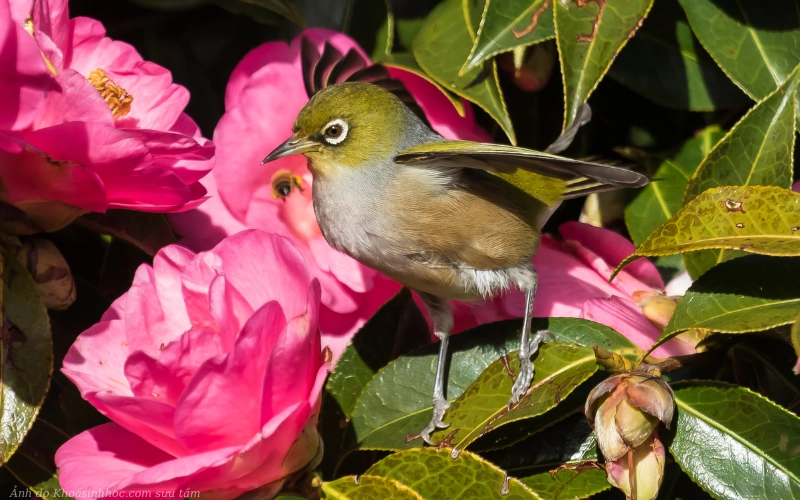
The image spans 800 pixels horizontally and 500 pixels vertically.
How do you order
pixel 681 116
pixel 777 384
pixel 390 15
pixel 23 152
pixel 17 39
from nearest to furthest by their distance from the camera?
1. pixel 17 39
2. pixel 23 152
3. pixel 777 384
4. pixel 390 15
5. pixel 681 116

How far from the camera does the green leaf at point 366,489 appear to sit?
3.62ft

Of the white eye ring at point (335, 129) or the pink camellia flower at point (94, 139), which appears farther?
the white eye ring at point (335, 129)

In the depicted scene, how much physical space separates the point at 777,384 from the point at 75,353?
1001 mm

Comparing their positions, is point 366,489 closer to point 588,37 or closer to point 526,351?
point 526,351

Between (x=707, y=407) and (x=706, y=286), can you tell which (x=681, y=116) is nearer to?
(x=706, y=286)

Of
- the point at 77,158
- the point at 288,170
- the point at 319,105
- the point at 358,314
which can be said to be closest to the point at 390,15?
the point at 319,105

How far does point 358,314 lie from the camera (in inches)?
57.9

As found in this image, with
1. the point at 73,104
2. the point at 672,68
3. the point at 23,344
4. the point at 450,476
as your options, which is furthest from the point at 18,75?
the point at 672,68

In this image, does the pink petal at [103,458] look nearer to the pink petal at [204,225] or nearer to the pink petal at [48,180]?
the pink petal at [48,180]

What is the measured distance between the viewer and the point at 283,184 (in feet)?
5.21

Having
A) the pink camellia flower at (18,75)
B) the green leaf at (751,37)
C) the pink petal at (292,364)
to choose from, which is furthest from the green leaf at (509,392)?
the pink camellia flower at (18,75)

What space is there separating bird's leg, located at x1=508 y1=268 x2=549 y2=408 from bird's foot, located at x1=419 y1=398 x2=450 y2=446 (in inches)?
4.5

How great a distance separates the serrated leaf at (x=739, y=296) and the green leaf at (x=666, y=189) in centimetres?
37

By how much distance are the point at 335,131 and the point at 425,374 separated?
A: 56 cm
